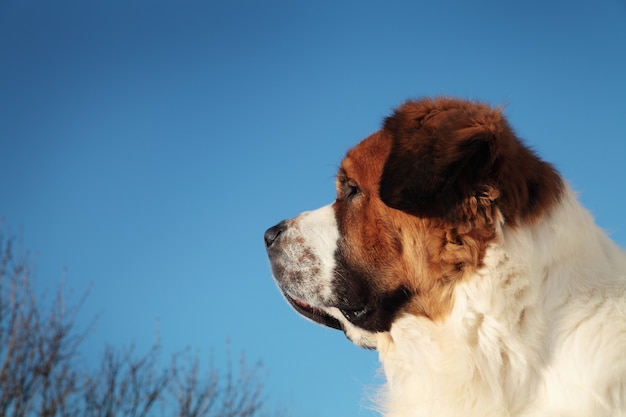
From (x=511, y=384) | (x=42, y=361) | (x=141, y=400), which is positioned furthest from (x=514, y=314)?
(x=141, y=400)

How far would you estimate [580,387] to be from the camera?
2932mm

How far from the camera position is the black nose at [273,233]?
4023mm

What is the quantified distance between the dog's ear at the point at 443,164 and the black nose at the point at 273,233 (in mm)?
899

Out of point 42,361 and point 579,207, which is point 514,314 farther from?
point 42,361

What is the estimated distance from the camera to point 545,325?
3064 mm

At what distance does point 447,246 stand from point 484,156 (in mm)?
486

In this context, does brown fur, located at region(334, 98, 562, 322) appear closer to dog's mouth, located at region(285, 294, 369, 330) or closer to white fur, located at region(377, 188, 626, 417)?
white fur, located at region(377, 188, 626, 417)

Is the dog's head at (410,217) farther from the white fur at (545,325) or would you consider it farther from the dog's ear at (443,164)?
the white fur at (545,325)

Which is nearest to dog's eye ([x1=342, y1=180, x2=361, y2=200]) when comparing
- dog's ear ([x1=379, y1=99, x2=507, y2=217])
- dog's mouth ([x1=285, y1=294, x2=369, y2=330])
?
dog's ear ([x1=379, y1=99, x2=507, y2=217])

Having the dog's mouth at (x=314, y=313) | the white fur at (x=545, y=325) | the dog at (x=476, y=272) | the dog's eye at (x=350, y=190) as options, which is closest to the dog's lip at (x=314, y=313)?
the dog's mouth at (x=314, y=313)

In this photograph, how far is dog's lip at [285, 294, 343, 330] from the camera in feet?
13.1

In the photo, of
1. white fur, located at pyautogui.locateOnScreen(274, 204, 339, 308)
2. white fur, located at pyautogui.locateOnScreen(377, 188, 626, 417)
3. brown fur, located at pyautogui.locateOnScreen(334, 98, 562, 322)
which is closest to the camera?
white fur, located at pyautogui.locateOnScreen(377, 188, 626, 417)

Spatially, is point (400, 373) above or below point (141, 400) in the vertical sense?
below

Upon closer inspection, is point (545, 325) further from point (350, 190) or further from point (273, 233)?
point (273, 233)
